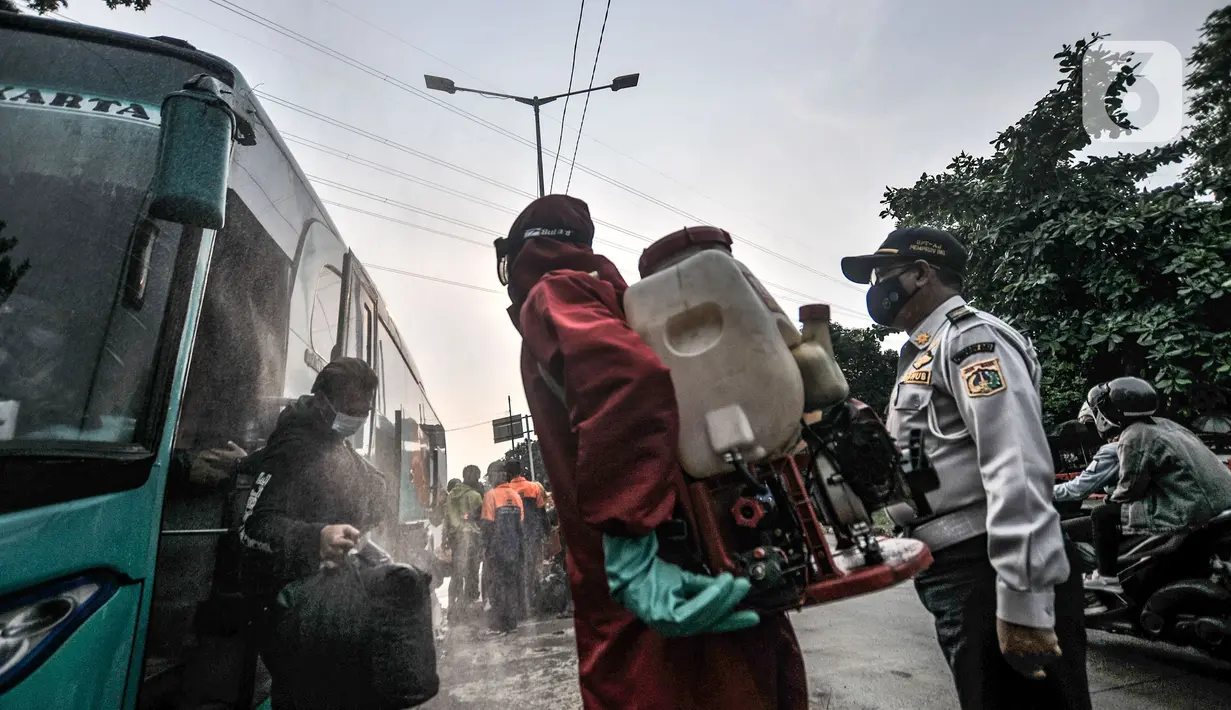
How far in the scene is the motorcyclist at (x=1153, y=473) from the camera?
11.7 feet

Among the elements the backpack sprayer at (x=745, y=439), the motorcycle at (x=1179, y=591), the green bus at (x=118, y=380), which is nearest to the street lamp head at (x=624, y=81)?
the green bus at (x=118, y=380)

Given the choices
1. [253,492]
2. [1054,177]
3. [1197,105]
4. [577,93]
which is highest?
[577,93]

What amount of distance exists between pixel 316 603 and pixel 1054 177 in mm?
10583

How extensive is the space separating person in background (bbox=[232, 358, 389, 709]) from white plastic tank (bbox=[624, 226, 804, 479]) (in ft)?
4.91

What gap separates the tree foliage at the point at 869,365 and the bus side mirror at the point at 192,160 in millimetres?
16769

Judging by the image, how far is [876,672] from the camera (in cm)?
390

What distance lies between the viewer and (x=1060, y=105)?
354 inches

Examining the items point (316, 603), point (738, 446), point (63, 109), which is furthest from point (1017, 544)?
point (63, 109)

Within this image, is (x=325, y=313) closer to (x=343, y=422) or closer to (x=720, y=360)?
(x=343, y=422)

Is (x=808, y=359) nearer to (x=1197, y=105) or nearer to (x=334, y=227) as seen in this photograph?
(x=334, y=227)

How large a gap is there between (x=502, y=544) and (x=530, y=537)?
47 cm

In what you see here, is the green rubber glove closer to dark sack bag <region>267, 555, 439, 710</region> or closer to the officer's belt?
the officer's belt

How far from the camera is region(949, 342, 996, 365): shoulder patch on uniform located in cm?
189

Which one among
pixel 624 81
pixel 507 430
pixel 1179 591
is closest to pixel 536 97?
pixel 624 81
